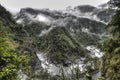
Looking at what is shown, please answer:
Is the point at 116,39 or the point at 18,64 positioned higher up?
the point at 18,64

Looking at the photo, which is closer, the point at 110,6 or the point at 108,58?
the point at 110,6

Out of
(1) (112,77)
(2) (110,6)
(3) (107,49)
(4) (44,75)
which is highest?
(2) (110,6)

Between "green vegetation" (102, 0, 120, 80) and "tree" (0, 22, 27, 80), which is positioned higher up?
"tree" (0, 22, 27, 80)

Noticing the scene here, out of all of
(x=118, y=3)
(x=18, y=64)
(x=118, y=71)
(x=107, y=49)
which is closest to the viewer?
(x=18, y=64)

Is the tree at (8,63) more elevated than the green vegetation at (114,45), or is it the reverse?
the tree at (8,63)

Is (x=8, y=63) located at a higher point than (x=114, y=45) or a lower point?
higher

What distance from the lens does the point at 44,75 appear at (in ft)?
531

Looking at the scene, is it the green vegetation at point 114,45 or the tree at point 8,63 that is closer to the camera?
the tree at point 8,63

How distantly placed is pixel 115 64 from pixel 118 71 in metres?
2.26

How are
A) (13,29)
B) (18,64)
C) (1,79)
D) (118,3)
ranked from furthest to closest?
(13,29), (118,3), (18,64), (1,79)

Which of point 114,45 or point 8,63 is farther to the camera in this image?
point 114,45

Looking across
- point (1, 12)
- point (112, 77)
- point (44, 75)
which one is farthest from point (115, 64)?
point (1, 12)

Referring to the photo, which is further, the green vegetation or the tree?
the green vegetation

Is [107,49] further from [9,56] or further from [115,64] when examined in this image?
[9,56]
